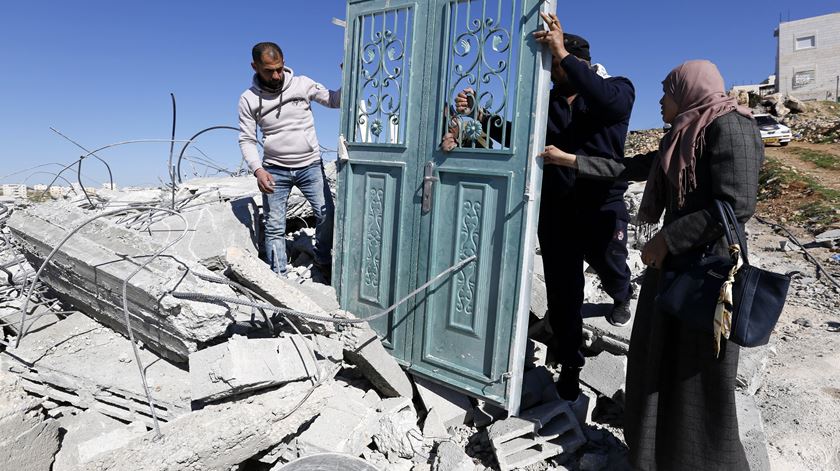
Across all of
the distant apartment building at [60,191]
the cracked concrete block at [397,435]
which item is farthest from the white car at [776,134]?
the distant apartment building at [60,191]

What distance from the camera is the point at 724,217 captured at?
86.8 inches

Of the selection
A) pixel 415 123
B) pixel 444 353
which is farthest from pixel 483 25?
pixel 444 353

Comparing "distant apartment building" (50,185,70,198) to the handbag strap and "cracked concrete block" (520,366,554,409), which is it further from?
the handbag strap

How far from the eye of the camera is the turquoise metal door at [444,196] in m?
3.02

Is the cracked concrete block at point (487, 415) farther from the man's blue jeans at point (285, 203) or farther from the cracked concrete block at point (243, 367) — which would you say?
the man's blue jeans at point (285, 203)

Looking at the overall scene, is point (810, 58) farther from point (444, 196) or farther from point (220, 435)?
point (220, 435)

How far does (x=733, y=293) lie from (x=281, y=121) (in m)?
3.37

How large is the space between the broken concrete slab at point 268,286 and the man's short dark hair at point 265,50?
169 cm

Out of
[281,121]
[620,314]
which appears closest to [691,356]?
[620,314]

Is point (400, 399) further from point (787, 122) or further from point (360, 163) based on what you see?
point (787, 122)

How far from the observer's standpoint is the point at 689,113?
2.36 metres

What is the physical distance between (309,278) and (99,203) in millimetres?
2717

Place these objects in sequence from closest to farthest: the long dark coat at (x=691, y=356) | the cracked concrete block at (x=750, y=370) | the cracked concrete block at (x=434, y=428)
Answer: the long dark coat at (x=691, y=356) < the cracked concrete block at (x=434, y=428) < the cracked concrete block at (x=750, y=370)

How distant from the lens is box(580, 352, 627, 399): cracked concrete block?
3.37m
